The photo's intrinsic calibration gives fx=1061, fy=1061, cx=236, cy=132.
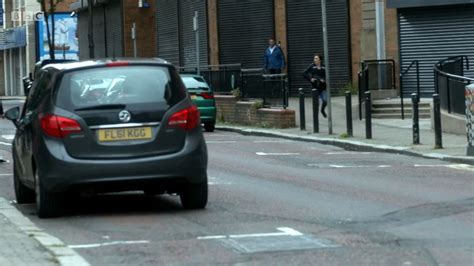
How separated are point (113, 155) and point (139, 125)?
0.43 meters

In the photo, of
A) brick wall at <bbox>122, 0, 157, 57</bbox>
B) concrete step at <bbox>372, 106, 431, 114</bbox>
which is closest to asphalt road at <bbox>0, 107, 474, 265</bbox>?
concrete step at <bbox>372, 106, 431, 114</bbox>

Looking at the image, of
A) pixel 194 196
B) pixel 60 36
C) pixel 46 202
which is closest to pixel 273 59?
pixel 194 196

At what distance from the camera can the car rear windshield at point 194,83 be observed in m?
28.7

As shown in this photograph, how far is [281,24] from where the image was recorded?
38.2 m

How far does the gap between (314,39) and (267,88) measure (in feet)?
28.8

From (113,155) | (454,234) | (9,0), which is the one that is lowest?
(454,234)

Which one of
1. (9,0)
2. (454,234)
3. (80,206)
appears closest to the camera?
(454,234)

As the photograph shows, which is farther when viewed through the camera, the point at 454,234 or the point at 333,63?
the point at 333,63

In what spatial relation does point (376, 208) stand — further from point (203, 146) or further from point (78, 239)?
point (78, 239)

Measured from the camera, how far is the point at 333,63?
36.2m

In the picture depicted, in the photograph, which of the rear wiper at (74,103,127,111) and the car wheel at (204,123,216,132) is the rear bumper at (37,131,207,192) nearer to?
the rear wiper at (74,103,127,111)

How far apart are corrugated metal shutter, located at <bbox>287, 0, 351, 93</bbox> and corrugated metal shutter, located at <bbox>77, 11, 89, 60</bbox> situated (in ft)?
82.6

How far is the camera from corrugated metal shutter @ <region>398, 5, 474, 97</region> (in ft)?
105

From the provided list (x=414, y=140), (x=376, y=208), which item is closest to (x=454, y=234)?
(x=376, y=208)
